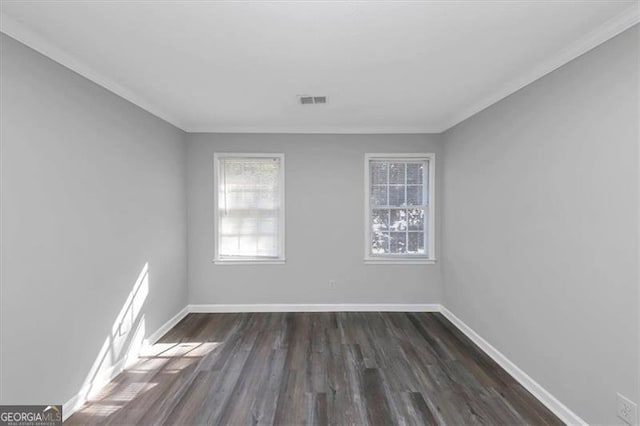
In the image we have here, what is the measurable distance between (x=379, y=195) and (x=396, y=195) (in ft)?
0.81

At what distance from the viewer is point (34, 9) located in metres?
1.52

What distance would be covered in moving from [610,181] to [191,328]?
407 centimetres

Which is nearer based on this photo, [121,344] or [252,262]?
[121,344]

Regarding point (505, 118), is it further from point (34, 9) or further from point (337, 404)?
point (34, 9)

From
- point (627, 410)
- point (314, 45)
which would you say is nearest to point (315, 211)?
point (314, 45)

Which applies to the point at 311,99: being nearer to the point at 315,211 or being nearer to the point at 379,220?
the point at 315,211

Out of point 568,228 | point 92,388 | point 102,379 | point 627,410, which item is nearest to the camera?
point 627,410

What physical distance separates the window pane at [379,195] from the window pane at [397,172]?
0.58 ft

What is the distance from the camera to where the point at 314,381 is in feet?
7.80

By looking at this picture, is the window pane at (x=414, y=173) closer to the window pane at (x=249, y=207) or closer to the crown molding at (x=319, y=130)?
the crown molding at (x=319, y=130)

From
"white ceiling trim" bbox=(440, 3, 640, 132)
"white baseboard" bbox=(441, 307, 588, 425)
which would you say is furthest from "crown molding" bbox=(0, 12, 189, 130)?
"white baseboard" bbox=(441, 307, 588, 425)

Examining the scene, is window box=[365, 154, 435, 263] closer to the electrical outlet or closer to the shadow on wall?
the electrical outlet

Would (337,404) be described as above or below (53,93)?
below

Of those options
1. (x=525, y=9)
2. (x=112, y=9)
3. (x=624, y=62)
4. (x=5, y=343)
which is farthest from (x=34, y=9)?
(x=624, y=62)
